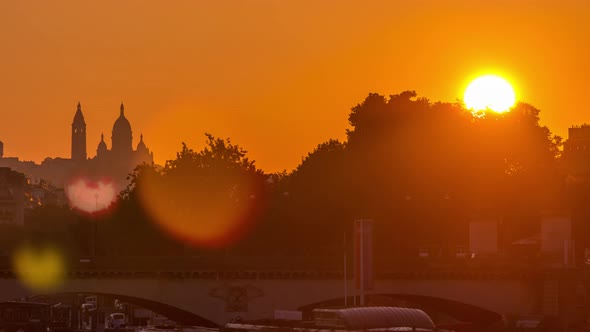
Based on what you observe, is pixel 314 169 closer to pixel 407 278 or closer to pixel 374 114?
pixel 374 114

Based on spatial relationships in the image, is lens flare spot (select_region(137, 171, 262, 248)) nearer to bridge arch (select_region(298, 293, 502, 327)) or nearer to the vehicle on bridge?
bridge arch (select_region(298, 293, 502, 327))

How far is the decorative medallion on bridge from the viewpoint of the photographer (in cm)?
12288

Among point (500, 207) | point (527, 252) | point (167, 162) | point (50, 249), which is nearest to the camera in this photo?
point (527, 252)

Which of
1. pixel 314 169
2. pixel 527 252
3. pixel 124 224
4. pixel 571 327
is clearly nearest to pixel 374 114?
pixel 314 169

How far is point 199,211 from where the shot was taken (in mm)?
179375

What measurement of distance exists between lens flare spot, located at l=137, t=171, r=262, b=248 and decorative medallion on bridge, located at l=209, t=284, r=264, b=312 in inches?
1612

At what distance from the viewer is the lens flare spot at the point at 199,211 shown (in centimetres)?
17050

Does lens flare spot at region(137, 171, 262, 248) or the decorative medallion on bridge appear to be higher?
lens flare spot at region(137, 171, 262, 248)

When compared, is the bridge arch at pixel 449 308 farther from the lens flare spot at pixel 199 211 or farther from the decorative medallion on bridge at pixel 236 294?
the lens flare spot at pixel 199 211

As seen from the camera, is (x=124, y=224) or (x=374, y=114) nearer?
(x=124, y=224)

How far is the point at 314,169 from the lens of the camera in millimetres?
177750

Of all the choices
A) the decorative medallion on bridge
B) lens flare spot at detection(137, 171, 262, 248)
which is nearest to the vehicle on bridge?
the decorative medallion on bridge

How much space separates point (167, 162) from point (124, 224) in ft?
69.6

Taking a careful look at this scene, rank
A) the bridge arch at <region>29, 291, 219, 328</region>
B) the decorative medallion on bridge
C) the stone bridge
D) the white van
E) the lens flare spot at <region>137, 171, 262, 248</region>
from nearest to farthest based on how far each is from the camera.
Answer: the stone bridge → the decorative medallion on bridge → the bridge arch at <region>29, 291, 219, 328</region> → the white van → the lens flare spot at <region>137, 171, 262, 248</region>
